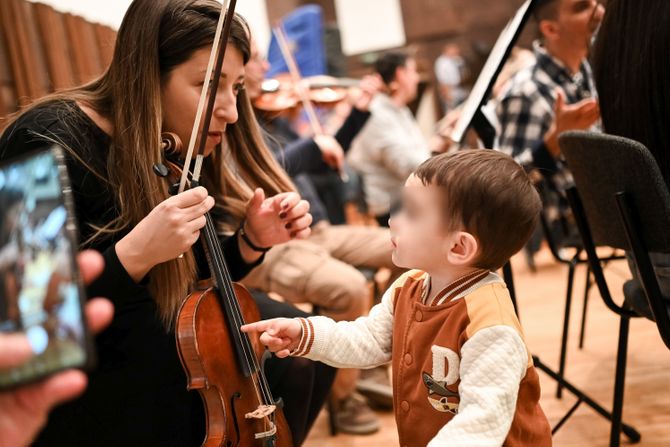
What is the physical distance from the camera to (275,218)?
4.93 ft

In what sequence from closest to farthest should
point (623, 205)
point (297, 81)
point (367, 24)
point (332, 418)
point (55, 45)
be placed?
point (623, 205) → point (332, 418) → point (55, 45) → point (297, 81) → point (367, 24)

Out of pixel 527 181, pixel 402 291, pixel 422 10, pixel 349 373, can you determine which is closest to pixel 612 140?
pixel 527 181

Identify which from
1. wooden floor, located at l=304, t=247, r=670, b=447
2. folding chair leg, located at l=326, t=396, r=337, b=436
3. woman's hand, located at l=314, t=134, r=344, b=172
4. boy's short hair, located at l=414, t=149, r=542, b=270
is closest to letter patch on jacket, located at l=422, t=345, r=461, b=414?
boy's short hair, located at l=414, t=149, r=542, b=270

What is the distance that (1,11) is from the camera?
283 centimetres

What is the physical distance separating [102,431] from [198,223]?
0.43 meters

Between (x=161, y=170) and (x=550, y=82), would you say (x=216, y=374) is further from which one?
(x=550, y=82)

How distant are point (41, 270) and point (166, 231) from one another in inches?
19.8

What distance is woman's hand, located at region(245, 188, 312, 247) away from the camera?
149 centimetres

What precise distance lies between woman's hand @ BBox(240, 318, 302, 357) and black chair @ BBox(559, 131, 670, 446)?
627 mm

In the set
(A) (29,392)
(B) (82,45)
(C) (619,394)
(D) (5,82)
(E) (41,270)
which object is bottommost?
(C) (619,394)

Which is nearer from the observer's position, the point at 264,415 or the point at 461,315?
the point at 461,315

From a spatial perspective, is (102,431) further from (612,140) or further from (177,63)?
(612,140)

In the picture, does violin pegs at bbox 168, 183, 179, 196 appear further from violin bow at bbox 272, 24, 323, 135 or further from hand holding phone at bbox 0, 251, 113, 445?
violin bow at bbox 272, 24, 323, 135

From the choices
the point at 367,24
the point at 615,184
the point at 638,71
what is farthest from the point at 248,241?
the point at 367,24
